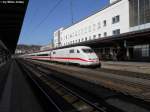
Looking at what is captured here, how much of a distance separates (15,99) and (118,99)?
5.36 m

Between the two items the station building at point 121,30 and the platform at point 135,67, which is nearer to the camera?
the platform at point 135,67

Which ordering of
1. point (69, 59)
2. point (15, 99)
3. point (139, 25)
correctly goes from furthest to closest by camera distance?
1. point (139, 25)
2. point (69, 59)
3. point (15, 99)

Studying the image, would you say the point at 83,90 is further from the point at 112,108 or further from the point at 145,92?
the point at 112,108

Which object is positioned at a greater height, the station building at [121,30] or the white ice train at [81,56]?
the station building at [121,30]

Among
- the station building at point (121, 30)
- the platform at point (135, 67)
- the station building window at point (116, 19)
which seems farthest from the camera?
the station building window at point (116, 19)

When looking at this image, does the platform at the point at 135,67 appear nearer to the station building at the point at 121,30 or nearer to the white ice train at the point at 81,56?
the white ice train at the point at 81,56

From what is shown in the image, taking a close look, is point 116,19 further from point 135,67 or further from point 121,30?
point 135,67

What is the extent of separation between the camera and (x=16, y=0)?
19844 mm

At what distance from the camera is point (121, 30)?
57.7 m

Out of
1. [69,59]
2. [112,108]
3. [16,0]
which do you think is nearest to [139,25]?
[69,59]

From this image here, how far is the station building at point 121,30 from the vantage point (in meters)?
44.5

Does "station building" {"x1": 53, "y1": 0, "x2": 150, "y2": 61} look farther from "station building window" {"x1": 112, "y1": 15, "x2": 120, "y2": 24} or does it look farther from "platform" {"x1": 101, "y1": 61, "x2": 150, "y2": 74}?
"platform" {"x1": 101, "y1": 61, "x2": 150, "y2": 74}

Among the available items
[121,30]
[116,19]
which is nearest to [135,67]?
[121,30]

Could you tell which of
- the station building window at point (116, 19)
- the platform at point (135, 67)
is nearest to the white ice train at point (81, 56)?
the platform at point (135, 67)
